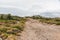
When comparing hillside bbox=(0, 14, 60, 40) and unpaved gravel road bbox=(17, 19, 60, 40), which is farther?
unpaved gravel road bbox=(17, 19, 60, 40)

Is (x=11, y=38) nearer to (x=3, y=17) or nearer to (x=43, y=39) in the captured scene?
(x=43, y=39)

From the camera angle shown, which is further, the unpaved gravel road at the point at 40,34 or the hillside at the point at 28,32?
the unpaved gravel road at the point at 40,34

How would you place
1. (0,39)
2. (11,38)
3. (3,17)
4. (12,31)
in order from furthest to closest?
(3,17) < (12,31) < (11,38) < (0,39)

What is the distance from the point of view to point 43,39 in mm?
33031

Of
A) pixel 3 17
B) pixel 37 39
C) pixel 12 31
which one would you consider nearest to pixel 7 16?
pixel 3 17

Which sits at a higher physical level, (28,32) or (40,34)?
(40,34)

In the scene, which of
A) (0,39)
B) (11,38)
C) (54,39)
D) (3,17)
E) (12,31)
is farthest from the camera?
(3,17)

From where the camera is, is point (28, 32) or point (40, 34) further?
point (28, 32)

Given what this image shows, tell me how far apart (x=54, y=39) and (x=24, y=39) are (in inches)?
198

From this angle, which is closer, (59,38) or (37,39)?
(37,39)

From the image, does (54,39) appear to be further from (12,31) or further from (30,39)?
(12,31)

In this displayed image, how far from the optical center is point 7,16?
104 metres

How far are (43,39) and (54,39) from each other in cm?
202

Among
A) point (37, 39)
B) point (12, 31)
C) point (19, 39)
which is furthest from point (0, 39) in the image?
point (12, 31)
